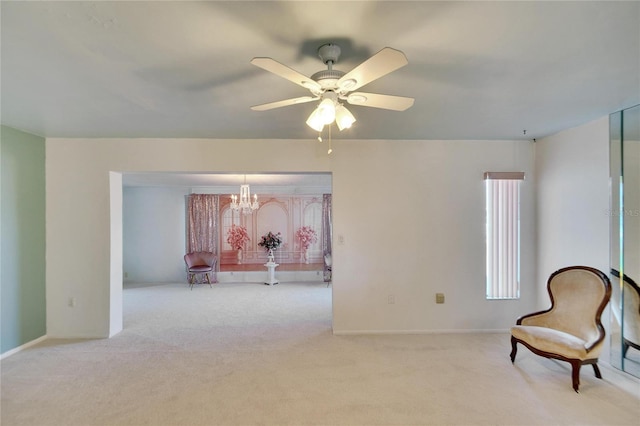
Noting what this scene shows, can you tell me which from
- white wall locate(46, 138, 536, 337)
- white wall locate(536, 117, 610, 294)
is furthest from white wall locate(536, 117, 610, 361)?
white wall locate(46, 138, 536, 337)

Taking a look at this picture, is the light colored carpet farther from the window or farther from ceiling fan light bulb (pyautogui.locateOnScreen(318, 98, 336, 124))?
ceiling fan light bulb (pyautogui.locateOnScreen(318, 98, 336, 124))

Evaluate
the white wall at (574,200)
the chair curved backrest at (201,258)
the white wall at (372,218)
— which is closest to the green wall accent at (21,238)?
the white wall at (372,218)

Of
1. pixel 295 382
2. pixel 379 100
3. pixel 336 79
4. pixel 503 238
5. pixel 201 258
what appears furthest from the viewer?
pixel 201 258

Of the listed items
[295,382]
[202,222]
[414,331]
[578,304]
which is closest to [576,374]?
[578,304]

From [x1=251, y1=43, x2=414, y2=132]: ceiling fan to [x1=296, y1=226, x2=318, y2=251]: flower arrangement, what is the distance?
592 cm

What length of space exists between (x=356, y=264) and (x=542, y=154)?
2649 mm

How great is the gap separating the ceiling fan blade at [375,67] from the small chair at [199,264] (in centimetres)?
622

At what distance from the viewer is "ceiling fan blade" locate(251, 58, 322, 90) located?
1.41 meters

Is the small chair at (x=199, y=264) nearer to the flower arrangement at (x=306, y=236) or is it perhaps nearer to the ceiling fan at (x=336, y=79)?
the flower arrangement at (x=306, y=236)

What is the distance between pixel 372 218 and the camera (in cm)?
403

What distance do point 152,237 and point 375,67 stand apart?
750 cm

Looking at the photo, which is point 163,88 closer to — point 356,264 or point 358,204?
point 358,204

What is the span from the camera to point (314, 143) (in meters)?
3.97

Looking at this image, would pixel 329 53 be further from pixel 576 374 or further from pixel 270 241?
pixel 270 241
